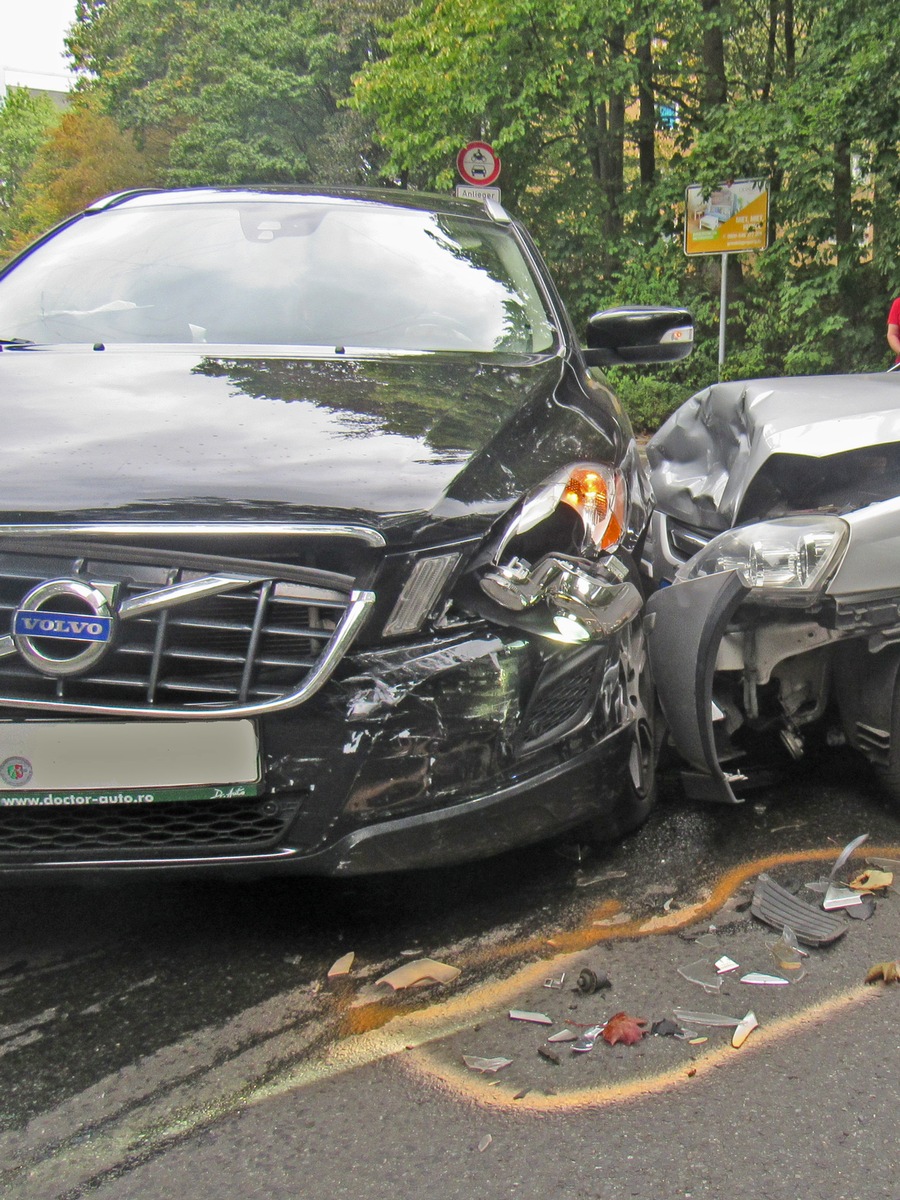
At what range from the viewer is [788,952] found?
2.50m

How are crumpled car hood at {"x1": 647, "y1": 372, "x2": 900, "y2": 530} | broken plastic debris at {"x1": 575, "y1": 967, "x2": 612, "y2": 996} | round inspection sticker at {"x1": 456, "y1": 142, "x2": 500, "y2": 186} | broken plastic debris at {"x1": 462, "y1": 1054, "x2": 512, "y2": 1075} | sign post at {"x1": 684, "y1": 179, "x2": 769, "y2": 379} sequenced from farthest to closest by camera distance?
sign post at {"x1": 684, "y1": 179, "x2": 769, "y2": 379}
round inspection sticker at {"x1": 456, "y1": 142, "x2": 500, "y2": 186}
crumpled car hood at {"x1": 647, "y1": 372, "x2": 900, "y2": 530}
broken plastic debris at {"x1": 575, "y1": 967, "x2": 612, "y2": 996}
broken plastic debris at {"x1": 462, "y1": 1054, "x2": 512, "y2": 1075}

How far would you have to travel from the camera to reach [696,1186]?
1782 millimetres

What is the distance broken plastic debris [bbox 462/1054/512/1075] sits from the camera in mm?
2107

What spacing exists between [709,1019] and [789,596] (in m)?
0.99

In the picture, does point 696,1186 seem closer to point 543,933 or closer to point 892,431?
point 543,933

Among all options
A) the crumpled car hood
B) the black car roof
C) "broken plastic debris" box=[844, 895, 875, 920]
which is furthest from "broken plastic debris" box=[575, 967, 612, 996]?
the black car roof

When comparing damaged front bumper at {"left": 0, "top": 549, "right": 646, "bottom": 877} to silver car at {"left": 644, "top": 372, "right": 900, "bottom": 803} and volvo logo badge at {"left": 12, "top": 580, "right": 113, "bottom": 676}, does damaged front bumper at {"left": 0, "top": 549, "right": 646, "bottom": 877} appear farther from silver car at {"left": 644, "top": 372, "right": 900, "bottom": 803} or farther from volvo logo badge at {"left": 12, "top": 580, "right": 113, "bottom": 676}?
silver car at {"left": 644, "top": 372, "right": 900, "bottom": 803}

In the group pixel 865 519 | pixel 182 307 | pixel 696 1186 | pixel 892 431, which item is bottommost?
pixel 696 1186

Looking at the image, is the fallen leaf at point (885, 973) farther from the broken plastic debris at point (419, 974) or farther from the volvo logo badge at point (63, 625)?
the volvo logo badge at point (63, 625)

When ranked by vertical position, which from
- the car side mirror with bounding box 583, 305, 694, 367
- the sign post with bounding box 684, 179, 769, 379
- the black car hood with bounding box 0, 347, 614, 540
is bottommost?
the black car hood with bounding box 0, 347, 614, 540

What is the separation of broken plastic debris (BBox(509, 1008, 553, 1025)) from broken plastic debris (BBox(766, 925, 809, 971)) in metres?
0.51

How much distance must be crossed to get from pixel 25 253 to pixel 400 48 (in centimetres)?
1604

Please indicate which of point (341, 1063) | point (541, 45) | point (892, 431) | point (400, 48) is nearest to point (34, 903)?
point (341, 1063)

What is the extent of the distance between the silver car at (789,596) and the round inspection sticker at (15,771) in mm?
1429
